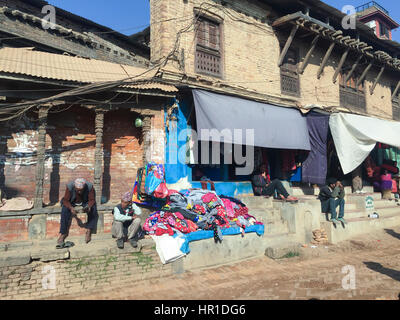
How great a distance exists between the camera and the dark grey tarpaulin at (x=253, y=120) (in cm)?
730

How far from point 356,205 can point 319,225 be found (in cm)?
286

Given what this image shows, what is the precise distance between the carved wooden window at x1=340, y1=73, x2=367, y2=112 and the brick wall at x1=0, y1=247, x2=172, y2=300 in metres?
11.5

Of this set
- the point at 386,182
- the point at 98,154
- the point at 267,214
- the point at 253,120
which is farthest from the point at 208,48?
the point at 386,182

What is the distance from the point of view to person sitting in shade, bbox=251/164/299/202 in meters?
8.48

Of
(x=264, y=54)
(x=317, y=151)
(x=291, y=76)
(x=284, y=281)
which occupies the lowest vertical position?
(x=284, y=281)

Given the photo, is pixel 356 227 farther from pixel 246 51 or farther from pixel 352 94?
pixel 352 94

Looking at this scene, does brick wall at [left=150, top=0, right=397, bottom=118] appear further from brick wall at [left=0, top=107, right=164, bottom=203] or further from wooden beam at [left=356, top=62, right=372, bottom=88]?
brick wall at [left=0, top=107, right=164, bottom=203]

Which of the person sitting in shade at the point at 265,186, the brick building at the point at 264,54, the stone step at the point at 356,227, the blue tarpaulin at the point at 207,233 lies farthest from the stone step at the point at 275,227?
the brick building at the point at 264,54

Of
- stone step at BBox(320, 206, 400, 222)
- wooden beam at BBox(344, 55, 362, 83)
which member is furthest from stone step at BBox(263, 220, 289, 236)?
wooden beam at BBox(344, 55, 362, 83)

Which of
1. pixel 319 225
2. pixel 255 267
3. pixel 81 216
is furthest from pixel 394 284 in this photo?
pixel 81 216

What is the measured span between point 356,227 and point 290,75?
238 inches

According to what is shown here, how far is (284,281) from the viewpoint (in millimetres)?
5293

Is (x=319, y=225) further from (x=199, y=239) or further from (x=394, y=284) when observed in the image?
(x=199, y=239)

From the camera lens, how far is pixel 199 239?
5.99 metres
